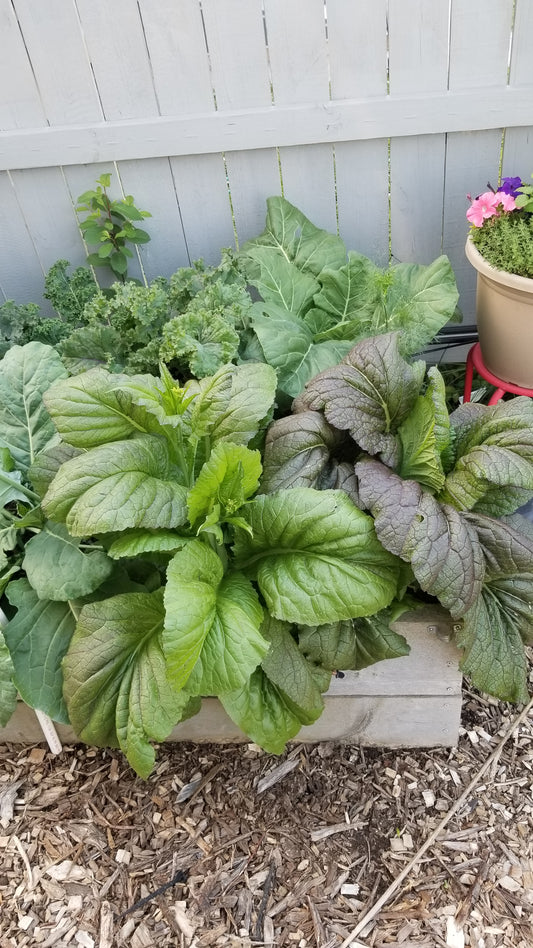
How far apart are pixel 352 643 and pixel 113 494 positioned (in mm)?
597

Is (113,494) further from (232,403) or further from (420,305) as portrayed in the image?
(420,305)

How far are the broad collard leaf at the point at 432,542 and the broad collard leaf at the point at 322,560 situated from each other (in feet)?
0.18

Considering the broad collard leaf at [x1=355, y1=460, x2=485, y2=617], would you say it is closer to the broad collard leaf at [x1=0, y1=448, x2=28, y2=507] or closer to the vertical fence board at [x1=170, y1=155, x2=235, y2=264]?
the broad collard leaf at [x1=0, y1=448, x2=28, y2=507]

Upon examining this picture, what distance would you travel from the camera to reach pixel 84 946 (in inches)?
59.6

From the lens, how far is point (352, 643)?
4.92ft

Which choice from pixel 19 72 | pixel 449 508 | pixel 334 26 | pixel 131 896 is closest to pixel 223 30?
pixel 334 26

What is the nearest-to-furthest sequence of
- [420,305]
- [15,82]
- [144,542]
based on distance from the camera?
[144,542] → [420,305] → [15,82]

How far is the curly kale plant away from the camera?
4.42 ft

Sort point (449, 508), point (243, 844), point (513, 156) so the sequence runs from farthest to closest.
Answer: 1. point (513, 156)
2. point (243, 844)
3. point (449, 508)

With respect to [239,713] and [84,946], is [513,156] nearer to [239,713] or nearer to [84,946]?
[239,713]

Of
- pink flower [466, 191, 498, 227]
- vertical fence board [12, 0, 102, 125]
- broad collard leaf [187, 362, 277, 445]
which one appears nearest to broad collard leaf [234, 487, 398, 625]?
broad collard leaf [187, 362, 277, 445]

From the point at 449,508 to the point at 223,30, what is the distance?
150 centimetres

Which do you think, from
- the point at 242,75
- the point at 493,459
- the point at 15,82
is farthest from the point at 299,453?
the point at 15,82

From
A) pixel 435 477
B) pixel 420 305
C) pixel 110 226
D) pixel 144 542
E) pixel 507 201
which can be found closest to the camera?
pixel 144 542
